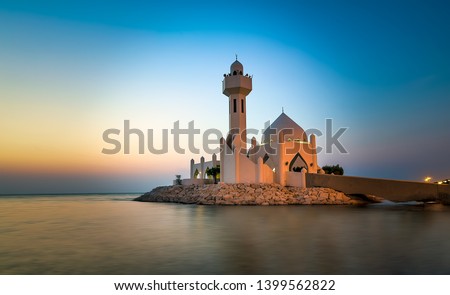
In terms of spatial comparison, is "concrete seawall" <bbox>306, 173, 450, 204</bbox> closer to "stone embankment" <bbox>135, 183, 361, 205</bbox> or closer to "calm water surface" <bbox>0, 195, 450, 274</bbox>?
"stone embankment" <bbox>135, 183, 361, 205</bbox>

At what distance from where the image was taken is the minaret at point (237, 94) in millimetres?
34109

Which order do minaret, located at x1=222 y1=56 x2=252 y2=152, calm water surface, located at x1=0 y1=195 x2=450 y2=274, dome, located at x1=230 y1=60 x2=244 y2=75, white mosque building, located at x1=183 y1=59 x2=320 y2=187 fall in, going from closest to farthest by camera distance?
calm water surface, located at x1=0 y1=195 x2=450 y2=274, white mosque building, located at x1=183 y1=59 x2=320 y2=187, minaret, located at x1=222 y1=56 x2=252 y2=152, dome, located at x1=230 y1=60 x2=244 y2=75

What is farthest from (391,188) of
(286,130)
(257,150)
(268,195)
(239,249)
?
(239,249)

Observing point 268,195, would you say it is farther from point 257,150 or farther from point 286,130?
point 286,130

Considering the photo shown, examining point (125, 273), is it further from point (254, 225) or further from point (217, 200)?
point (217, 200)

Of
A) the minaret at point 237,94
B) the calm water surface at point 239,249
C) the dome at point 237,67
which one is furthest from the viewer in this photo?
the dome at point 237,67

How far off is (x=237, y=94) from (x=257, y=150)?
646cm

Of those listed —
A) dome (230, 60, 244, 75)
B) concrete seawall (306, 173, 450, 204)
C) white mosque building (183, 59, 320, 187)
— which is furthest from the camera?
dome (230, 60, 244, 75)

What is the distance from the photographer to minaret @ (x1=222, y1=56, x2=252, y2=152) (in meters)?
34.1

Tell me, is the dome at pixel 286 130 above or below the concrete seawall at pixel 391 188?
above

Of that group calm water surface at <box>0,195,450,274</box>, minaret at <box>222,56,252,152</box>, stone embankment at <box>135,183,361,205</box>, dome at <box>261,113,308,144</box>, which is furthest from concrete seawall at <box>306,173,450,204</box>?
calm water surface at <box>0,195,450,274</box>

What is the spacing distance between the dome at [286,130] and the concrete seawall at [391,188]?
723 centimetres

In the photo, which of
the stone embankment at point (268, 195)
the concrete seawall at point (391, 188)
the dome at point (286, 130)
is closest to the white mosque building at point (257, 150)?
the dome at point (286, 130)

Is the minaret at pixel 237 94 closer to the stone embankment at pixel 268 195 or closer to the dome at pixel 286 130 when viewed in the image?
the stone embankment at pixel 268 195
